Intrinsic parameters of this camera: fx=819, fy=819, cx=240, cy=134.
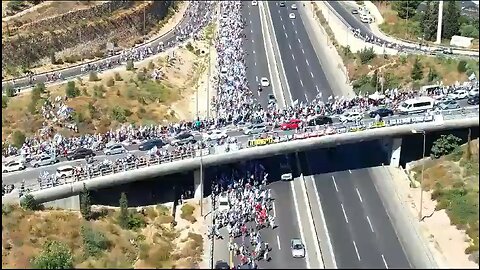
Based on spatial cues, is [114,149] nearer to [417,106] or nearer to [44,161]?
[44,161]

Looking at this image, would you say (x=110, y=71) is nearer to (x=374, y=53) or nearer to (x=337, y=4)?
(x=374, y=53)

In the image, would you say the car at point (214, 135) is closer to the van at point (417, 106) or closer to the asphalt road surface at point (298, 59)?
the van at point (417, 106)

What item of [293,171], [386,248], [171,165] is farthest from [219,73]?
[386,248]

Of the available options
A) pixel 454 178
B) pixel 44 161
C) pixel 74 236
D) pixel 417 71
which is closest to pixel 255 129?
pixel 454 178

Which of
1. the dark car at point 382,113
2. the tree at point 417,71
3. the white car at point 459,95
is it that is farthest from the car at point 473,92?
the tree at point 417,71

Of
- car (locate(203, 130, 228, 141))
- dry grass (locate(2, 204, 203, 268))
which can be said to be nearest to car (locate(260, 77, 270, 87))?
car (locate(203, 130, 228, 141))

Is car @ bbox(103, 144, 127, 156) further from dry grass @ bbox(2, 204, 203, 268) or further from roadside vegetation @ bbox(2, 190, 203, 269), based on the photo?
dry grass @ bbox(2, 204, 203, 268)
